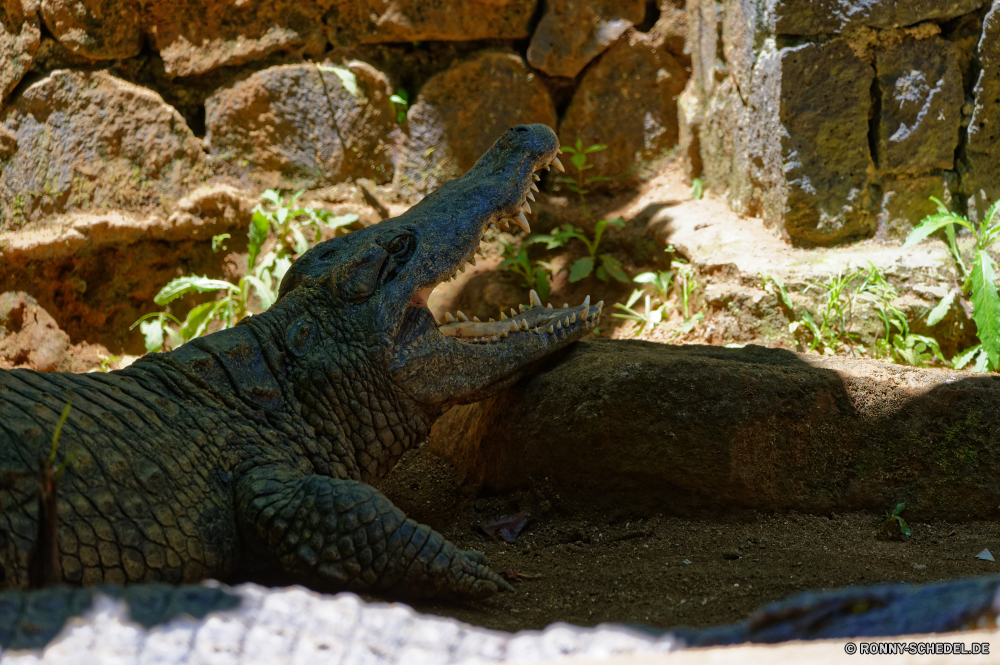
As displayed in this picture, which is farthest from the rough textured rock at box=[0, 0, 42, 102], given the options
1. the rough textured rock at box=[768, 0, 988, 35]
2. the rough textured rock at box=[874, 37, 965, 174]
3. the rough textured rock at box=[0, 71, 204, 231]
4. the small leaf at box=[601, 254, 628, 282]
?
the rough textured rock at box=[874, 37, 965, 174]

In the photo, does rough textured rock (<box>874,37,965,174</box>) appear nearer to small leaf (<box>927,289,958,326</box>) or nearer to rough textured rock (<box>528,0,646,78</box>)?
small leaf (<box>927,289,958,326</box>)

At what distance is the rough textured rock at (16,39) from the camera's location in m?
5.76

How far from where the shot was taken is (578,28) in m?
6.32

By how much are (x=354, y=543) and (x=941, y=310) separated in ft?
12.2

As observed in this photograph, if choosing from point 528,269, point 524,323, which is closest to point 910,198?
point 528,269

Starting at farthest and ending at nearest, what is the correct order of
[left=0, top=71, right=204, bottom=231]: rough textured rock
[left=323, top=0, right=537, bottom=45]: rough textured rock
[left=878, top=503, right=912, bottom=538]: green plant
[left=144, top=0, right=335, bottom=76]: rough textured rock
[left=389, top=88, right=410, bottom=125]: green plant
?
[left=389, top=88, right=410, bottom=125]: green plant, [left=323, top=0, right=537, bottom=45]: rough textured rock, [left=144, top=0, right=335, bottom=76]: rough textured rock, [left=0, top=71, right=204, bottom=231]: rough textured rock, [left=878, top=503, right=912, bottom=538]: green plant

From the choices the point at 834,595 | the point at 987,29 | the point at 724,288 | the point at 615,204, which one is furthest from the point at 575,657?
the point at 615,204

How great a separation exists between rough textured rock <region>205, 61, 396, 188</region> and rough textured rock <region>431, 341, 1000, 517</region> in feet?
12.3

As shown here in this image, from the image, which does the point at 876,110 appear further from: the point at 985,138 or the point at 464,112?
the point at 464,112

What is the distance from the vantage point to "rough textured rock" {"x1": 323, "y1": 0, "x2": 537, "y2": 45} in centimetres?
613

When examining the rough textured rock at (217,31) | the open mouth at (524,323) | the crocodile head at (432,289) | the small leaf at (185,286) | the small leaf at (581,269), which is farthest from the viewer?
the rough textured rock at (217,31)

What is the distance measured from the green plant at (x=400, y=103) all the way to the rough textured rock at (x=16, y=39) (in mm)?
2580

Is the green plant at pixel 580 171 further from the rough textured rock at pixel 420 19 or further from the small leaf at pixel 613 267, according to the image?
the rough textured rock at pixel 420 19

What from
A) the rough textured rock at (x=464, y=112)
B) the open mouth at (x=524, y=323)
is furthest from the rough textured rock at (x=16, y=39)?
the open mouth at (x=524, y=323)
